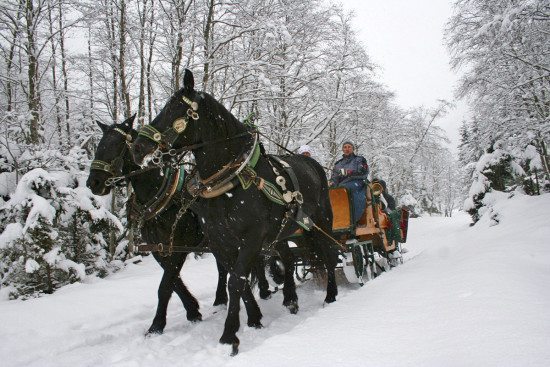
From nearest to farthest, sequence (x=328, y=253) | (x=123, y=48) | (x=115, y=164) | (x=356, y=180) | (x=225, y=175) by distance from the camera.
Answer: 1. (x=225, y=175)
2. (x=115, y=164)
3. (x=328, y=253)
4. (x=356, y=180)
5. (x=123, y=48)

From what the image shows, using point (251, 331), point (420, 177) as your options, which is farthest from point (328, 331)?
point (420, 177)

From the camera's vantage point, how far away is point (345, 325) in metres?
3.20

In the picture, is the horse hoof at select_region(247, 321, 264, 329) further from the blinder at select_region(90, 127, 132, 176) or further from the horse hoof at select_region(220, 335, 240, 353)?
the blinder at select_region(90, 127, 132, 176)

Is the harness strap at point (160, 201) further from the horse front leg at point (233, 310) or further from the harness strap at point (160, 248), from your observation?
the horse front leg at point (233, 310)

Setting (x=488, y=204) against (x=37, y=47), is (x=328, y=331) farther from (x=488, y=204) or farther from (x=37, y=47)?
(x=488, y=204)

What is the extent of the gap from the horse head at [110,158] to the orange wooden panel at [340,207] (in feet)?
9.94

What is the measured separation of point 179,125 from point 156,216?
1526 mm

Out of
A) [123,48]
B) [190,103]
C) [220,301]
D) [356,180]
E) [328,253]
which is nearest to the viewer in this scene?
[190,103]

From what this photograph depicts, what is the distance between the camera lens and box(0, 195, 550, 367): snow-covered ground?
2.41 metres

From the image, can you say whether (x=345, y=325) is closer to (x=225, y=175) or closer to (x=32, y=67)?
(x=225, y=175)

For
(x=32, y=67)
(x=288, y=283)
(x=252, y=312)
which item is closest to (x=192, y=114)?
(x=252, y=312)

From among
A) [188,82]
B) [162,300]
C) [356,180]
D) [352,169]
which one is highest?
[188,82]

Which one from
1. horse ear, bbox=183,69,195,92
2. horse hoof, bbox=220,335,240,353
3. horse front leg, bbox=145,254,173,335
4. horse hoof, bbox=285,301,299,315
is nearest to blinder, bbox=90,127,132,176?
horse front leg, bbox=145,254,173,335

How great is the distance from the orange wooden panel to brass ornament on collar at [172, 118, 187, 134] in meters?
3.28
